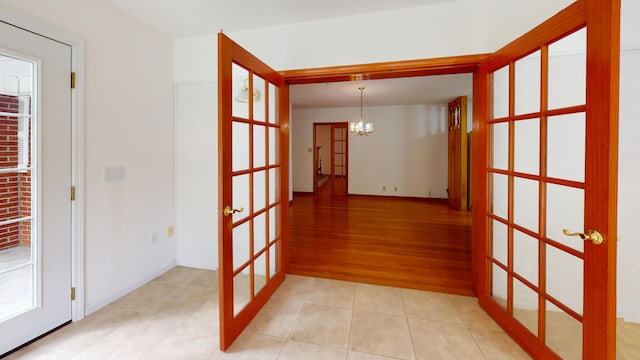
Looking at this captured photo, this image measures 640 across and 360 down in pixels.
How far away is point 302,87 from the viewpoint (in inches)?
196

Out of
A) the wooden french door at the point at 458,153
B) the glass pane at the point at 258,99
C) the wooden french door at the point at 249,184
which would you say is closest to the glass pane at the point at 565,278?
the wooden french door at the point at 249,184

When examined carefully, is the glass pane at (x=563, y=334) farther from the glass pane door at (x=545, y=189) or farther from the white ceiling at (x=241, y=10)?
the white ceiling at (x=241, y=10)

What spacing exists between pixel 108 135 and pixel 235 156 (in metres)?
1.14

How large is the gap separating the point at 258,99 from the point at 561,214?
2177mm

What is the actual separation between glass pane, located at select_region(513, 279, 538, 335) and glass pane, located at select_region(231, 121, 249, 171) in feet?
6.74

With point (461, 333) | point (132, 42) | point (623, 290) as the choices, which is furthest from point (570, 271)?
point (132, 42)

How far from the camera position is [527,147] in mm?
1711

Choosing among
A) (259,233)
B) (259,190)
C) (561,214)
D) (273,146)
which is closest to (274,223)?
(259,233)

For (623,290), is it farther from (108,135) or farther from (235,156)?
(108,135)

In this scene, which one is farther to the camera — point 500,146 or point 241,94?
point 241,94

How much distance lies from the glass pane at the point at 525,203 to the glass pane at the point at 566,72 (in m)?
0.49

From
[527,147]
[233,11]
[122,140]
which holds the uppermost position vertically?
[233,11]

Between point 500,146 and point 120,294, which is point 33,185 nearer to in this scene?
point 120,294

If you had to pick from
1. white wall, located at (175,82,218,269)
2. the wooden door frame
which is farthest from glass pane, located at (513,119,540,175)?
white wall, located at (175,82,218,269)
